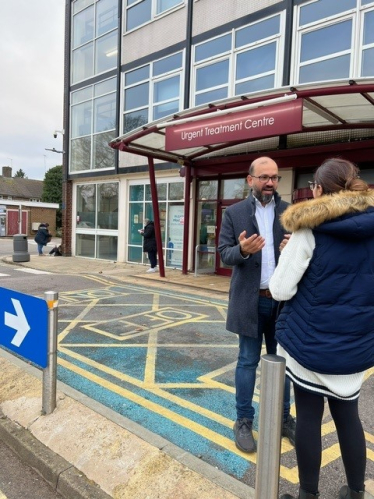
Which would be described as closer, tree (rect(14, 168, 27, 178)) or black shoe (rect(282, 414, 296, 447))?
black shoe (rect(282, 414, 296, 447))

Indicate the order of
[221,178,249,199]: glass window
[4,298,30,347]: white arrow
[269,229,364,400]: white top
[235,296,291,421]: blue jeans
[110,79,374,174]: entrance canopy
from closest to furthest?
[269,229,364,400]: white top
[235,296,291,421]: blue jeans
[4,298,30,347]: white arrow
[110,79,374,174]: entrance canopy
[221,178,249,199]: glass window

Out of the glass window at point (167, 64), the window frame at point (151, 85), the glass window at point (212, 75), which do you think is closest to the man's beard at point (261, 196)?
the glass window at point (212, 75)

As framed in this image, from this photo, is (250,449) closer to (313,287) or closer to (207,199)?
(313,287)

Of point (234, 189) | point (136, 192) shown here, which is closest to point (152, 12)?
point (136, 192)

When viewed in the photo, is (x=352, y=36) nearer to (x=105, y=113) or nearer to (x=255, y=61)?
(x=255, y=61)

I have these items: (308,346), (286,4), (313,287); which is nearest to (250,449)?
(308,346)

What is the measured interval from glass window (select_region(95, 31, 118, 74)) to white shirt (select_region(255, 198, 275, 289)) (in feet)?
44.2

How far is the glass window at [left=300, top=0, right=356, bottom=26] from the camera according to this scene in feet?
27.7

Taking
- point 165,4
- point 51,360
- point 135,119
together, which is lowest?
point 51,360

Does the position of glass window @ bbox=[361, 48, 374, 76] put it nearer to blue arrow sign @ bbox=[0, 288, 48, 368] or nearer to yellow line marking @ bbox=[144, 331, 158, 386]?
yellow line marking @ bbox=[144, 331, 158, 386]

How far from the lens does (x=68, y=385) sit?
3604 millimetres

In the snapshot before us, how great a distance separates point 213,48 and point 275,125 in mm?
5981

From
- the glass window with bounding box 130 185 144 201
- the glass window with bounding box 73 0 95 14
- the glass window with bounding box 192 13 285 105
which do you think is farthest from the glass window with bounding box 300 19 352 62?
the glass window with bounding box 73 0 95 14

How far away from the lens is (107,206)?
15.0 m
